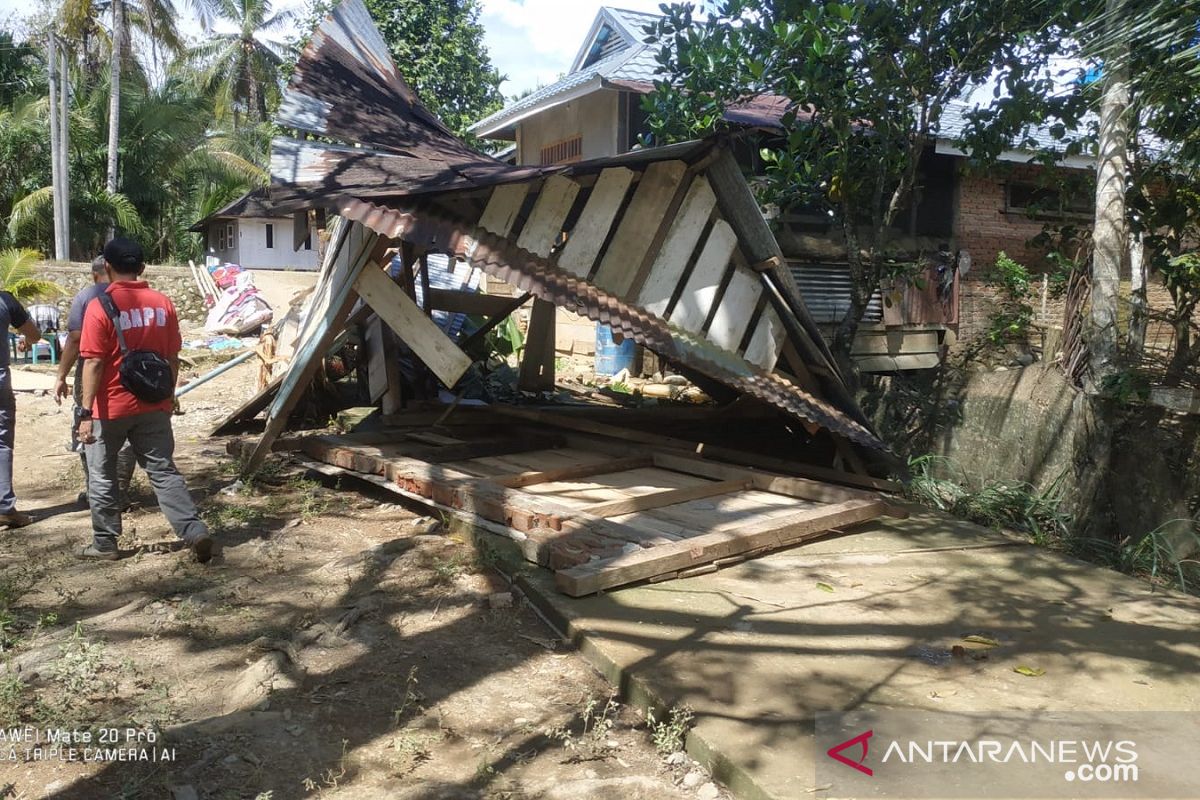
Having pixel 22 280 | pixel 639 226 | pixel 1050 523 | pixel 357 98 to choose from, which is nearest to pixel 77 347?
pixel 357 98

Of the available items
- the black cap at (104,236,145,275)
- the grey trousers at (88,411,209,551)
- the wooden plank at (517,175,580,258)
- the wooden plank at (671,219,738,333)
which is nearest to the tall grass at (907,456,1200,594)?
the wooden plank at (671,219,738,333)

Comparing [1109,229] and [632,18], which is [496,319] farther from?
[632,18]

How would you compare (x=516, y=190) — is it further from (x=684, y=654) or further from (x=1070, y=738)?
(x=1070, y=738)

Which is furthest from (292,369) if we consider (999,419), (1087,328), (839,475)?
(1087,328)

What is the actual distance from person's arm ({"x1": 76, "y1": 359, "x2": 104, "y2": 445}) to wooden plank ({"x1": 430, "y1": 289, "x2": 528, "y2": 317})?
13.9 feet

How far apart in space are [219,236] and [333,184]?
3055 cm

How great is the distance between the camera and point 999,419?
22.9 feet

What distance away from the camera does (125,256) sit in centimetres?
480

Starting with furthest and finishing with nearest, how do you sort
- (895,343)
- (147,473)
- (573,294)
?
(895,343), (573,294), (147,473)

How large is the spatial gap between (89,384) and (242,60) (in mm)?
34878

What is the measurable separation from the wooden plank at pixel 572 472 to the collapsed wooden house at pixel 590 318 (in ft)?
0.05

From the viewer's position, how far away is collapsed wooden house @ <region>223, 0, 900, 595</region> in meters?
5.32

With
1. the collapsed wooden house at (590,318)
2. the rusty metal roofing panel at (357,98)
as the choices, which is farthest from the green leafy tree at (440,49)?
the collapsed wooden house at (590,318)

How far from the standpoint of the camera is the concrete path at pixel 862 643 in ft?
10.8
